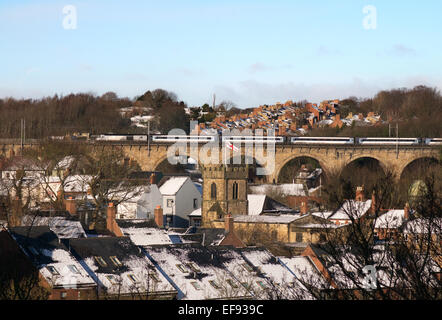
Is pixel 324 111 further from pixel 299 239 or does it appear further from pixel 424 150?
pixel 299 239

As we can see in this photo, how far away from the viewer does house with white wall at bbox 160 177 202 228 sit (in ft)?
179

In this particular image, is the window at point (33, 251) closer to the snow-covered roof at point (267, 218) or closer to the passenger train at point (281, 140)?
the snow-covered roof at point (267, 218)

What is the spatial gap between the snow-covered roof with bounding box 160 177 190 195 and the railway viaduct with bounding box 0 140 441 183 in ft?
73.7

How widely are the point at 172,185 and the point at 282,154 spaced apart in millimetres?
29014

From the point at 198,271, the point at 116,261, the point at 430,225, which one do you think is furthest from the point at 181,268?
the point at 430,225

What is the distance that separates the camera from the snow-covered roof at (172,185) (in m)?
55.8

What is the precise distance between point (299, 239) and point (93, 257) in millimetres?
16278

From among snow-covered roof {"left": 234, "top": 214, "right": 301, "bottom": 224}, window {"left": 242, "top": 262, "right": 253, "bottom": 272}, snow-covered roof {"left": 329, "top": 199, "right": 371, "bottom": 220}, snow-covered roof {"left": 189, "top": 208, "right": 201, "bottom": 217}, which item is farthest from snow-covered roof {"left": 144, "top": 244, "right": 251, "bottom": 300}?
snow-covered roof {"left": 189, "top": 208, "right": 201, "bottom": 217}

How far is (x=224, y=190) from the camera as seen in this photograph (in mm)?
49375

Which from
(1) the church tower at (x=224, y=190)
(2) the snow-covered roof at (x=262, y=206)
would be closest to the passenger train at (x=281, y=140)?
(2) the snow-covered roof at (x=262, y=206)
